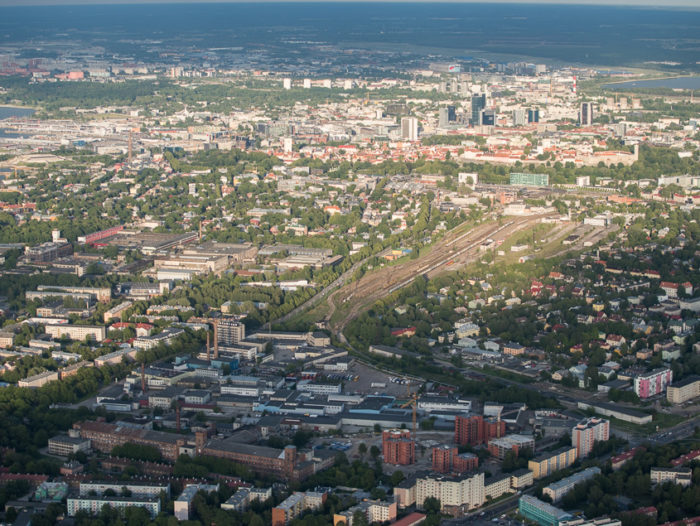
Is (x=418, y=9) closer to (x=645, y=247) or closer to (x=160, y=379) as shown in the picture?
(x=645, y=247)

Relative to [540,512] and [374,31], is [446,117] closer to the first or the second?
[540,512]

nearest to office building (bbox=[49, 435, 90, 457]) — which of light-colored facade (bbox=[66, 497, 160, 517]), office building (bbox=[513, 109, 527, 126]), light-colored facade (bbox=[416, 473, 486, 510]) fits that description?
light-colored facade (bbox=[66, 497, 160, 517])

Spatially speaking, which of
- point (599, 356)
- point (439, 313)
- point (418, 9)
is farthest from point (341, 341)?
point (418, 9)

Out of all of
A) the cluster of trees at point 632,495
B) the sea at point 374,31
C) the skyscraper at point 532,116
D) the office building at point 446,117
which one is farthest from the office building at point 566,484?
the sea at point 374,31

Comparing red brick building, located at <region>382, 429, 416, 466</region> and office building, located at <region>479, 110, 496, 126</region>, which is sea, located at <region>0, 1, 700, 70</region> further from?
red brick building, located at <region>382, 429, 416, 466</region>

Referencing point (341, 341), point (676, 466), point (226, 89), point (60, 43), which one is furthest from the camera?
point (60, 43)

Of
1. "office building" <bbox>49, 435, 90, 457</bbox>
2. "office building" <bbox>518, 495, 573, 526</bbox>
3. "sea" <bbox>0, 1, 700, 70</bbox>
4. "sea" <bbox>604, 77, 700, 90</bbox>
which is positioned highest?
"office building" <bbox>518, 495, 573, 526</bbox>

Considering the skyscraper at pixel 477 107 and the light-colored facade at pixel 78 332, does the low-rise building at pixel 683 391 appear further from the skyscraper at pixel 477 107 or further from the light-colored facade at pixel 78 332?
the skyscraper at pixel 477 107
